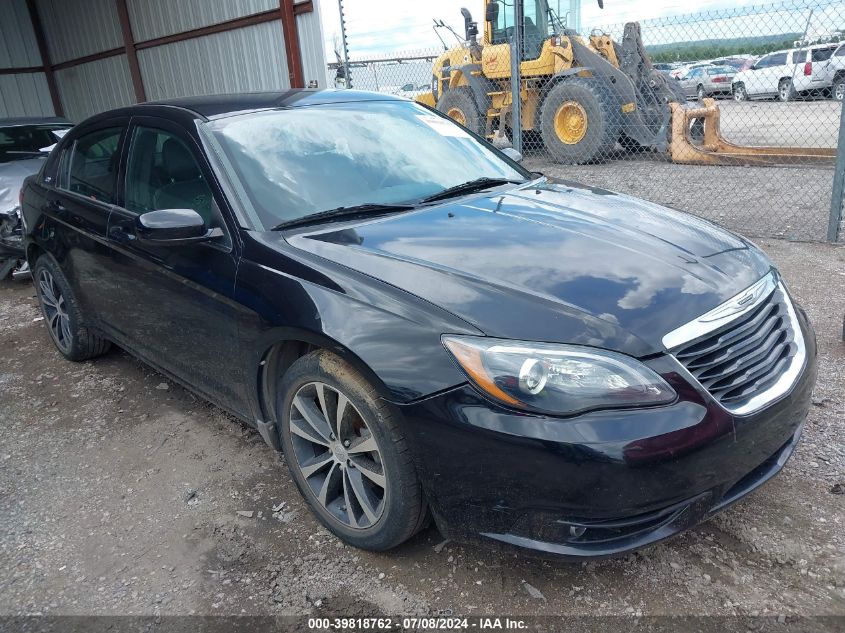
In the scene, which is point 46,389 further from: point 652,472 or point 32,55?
point 32,55

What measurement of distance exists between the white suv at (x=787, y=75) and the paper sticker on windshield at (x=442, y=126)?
1333 centimetres

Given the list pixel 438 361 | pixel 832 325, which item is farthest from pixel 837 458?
pixel 438 361

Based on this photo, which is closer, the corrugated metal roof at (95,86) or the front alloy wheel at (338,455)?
the front alloy wheel at (338,455)

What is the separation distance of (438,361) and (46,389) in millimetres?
3265

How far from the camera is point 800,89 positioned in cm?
1741

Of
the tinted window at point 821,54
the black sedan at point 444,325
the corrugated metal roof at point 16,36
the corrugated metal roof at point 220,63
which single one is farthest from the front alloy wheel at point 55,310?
the tinted window at point 821,54

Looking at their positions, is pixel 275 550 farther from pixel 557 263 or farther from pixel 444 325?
Result: pixel 557 263

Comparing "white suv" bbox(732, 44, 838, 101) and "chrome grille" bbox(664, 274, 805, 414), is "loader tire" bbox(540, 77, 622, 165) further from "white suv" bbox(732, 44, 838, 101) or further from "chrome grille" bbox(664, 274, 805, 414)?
"chrome grille" bbox(664, 274, 805, 414)

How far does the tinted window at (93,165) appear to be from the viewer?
349cm

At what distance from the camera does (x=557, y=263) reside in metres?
2.23

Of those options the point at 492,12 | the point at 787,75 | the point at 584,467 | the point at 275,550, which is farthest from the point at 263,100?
the point at 787,75

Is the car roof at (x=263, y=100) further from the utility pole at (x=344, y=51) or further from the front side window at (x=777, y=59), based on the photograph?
the front side window at (x=777, y=59)

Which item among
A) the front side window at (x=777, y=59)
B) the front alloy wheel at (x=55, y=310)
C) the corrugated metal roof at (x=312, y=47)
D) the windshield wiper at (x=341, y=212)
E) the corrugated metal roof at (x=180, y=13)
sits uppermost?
the corrugated metal roof at (x=180, y=13)

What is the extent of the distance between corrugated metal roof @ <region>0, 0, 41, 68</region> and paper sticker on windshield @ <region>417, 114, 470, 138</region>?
1584cm
